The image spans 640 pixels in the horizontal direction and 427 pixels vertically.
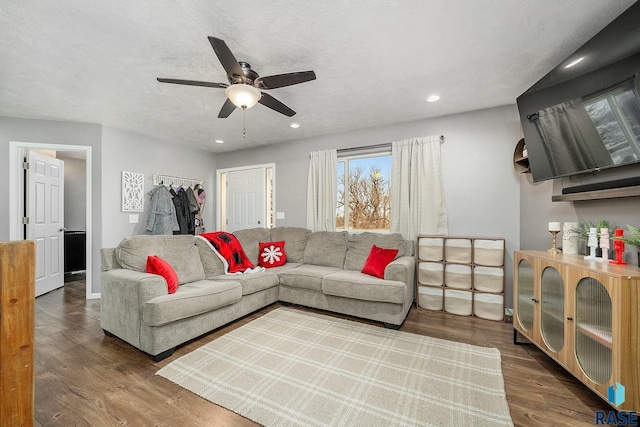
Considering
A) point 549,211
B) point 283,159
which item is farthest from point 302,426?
point 283,159

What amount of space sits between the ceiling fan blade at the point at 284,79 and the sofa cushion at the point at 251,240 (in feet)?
7.30

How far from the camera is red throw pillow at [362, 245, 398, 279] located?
2951 mm

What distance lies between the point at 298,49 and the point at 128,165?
11.4ft

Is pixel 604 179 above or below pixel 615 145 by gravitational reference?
below

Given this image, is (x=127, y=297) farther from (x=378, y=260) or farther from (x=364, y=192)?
(x=364, y=192)

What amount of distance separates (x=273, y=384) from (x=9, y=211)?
14.2 feet

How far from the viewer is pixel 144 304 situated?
6.76 ft

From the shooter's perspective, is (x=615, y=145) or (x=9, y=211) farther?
(x=9, y=211)

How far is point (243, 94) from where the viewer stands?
6.70 feet

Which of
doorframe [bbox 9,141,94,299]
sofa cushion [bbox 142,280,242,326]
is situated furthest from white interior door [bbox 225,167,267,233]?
sofa cushion [bbox 142,280,242,326]

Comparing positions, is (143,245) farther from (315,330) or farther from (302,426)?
(302,426)

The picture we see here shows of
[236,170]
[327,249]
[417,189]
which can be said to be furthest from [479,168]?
[236,170]

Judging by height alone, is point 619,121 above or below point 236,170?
below

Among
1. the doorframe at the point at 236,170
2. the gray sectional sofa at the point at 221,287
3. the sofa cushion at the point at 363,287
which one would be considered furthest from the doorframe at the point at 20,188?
the sofa cushion at the point at 363,287
